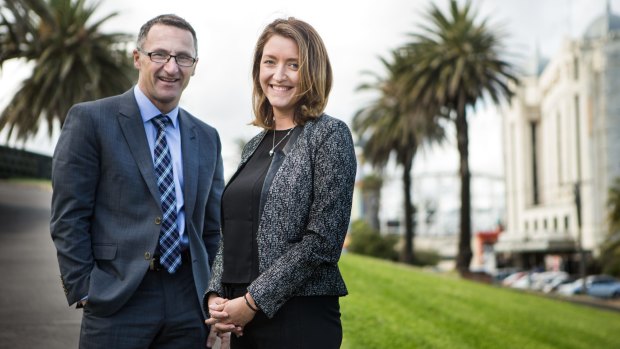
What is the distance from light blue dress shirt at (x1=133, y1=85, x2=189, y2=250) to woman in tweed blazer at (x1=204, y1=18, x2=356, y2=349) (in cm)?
47

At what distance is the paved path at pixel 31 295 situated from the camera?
6.74 meters

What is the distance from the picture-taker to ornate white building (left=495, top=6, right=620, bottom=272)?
268 feet

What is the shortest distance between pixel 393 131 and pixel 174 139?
37.8 metres

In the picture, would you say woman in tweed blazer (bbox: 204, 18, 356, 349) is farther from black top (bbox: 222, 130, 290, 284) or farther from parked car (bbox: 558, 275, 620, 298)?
parked car (bbox: 558, 275, 620, 298)

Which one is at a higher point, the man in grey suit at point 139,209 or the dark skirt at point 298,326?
the man in grey suit at point 139,209

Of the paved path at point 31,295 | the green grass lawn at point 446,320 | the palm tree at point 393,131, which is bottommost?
the green grass lawn at point 446,320

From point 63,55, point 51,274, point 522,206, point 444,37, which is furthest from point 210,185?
point 522,206

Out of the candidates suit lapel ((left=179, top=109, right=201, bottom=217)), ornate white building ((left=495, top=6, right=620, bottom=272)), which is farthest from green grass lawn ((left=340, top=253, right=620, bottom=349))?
ornate white building ((left=495, top=6, right=620, bottom=272))

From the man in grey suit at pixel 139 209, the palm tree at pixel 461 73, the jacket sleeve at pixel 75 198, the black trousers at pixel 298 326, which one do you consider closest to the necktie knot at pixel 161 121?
the man in grey suit at pixel 139 209

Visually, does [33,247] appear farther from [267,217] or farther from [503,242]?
[503,242]

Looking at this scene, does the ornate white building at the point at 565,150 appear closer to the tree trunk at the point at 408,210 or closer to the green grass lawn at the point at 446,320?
the tree trunk at the point at 408,210

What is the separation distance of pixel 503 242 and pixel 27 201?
261ft

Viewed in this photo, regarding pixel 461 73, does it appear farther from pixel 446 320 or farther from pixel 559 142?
pixel 559 142

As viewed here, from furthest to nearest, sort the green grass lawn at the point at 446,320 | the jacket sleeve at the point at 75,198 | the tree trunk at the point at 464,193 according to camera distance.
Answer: the tree trunk at the point at 464,193
the green grass lawn at the point at 446,320
the jacket sleeve at the point at 75,198
